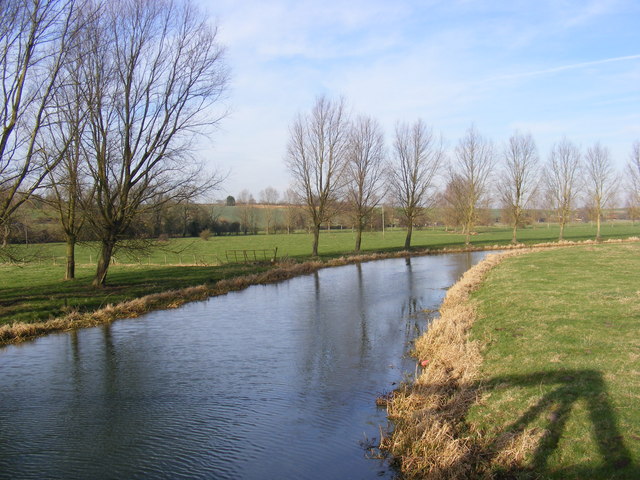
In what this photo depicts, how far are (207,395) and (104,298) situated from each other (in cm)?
1123

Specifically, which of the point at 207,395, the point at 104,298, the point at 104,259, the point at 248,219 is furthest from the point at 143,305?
the point at 248,219

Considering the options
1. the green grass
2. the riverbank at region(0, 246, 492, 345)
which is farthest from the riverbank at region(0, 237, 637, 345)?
the green grass

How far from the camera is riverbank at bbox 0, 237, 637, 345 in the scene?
15.6 meters

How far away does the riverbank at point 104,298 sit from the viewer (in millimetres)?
15578

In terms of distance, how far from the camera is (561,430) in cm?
594

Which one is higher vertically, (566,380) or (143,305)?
(566,380)

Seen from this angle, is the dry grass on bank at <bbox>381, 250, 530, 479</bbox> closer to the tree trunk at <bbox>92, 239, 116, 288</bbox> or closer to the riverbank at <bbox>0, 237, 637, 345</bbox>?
the riverbank at <bbox>0, 237, 637, 345</bbox>

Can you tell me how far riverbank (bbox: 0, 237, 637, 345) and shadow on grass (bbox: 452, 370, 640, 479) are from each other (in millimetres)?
13757

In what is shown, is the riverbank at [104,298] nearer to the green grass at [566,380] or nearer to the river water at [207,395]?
the river water at [207,395]

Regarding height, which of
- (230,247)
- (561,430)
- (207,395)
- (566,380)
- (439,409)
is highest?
(230,247)

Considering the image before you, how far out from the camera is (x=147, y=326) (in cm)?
1642

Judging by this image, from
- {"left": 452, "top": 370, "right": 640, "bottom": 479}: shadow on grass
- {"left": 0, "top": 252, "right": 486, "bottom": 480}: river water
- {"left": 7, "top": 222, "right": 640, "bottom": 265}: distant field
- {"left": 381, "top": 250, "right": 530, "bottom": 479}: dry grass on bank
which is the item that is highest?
{"left": 7, "top": 222, "right": 640, "bottom": 265}: distant field

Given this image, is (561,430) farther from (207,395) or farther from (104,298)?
(104,298)

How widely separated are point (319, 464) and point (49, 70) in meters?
15.0
